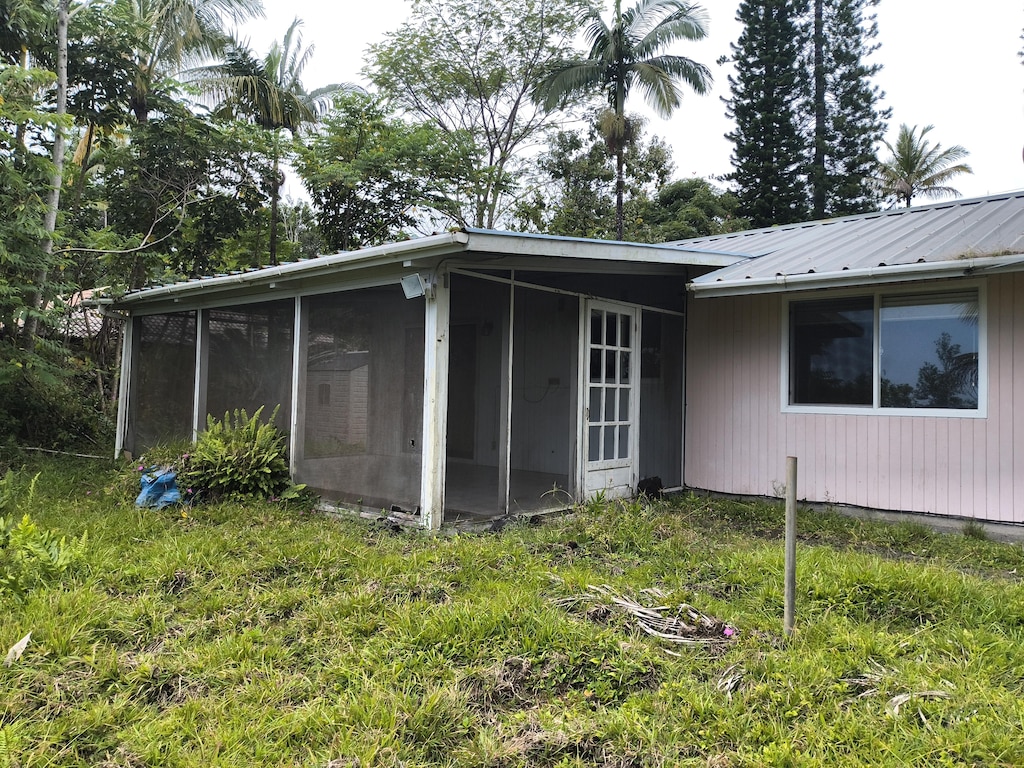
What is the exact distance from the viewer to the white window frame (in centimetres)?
500

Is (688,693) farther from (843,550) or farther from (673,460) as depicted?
(673,460)

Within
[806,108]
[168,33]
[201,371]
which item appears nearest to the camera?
[201,371]

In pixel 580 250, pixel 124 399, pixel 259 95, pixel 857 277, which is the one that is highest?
pixel 259 95

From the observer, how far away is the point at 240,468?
562 centimetres

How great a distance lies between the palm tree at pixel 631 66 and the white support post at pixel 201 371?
11.8 metres

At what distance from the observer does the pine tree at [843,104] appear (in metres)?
19.2

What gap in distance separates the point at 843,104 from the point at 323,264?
65.1 ft

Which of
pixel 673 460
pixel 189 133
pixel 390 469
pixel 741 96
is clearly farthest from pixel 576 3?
pixel 390 469

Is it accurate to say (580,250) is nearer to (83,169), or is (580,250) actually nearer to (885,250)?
(885,250)

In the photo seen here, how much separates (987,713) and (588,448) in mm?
3799

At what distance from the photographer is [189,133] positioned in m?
11.9

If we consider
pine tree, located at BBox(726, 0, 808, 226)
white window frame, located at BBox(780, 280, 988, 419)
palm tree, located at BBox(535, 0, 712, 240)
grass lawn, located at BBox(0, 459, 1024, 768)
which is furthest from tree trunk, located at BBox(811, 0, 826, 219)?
grass lawn, located at BBox(0, 459, 1024, 768)

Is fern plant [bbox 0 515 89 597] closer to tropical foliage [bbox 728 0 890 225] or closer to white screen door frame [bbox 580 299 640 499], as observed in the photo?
white screen door frame [bbox 580 299 640 499]

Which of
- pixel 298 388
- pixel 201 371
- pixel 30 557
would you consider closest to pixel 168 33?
pixel 201 371
